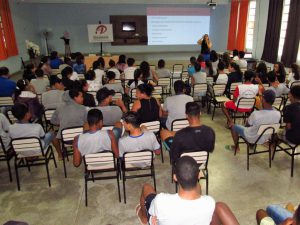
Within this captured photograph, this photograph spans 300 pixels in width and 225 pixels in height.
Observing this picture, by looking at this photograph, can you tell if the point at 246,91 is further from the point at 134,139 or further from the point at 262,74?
the point at 134,139

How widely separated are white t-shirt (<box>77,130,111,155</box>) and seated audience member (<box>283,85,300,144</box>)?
7.74 feet

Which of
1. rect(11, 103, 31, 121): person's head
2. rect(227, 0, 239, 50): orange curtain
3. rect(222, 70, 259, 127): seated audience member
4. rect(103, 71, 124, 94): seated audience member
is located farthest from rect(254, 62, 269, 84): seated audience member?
rect(227, 0, 239, 50): orange curtain

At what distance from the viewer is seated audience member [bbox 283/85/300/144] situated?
330cm

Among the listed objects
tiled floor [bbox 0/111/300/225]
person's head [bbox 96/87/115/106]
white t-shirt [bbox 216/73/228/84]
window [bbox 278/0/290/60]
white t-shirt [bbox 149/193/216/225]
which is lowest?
tiled floor [bbox 0/111/300/225]

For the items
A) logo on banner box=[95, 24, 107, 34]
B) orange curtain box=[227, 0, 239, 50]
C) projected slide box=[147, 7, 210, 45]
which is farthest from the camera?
projected slide box=[147, 7, 210, 45]

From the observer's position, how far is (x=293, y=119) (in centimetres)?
334

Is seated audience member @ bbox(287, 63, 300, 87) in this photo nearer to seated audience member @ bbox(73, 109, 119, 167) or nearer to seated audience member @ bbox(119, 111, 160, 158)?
seated audience member @ bbox(119, 111, 160, 158)

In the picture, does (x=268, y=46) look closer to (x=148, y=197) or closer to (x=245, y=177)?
(x=245, y=177)

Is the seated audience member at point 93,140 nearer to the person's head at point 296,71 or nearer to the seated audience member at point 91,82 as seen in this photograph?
the seated audience member at point 91,82

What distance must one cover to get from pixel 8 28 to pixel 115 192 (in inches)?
347

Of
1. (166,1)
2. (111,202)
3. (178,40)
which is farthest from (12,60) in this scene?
(111,202)

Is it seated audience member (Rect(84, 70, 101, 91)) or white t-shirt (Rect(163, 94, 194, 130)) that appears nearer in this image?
white t-shirt (Rect(163, 94, 194, 130))

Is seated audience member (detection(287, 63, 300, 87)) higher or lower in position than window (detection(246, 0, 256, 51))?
lower

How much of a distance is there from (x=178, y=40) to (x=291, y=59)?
589cm
